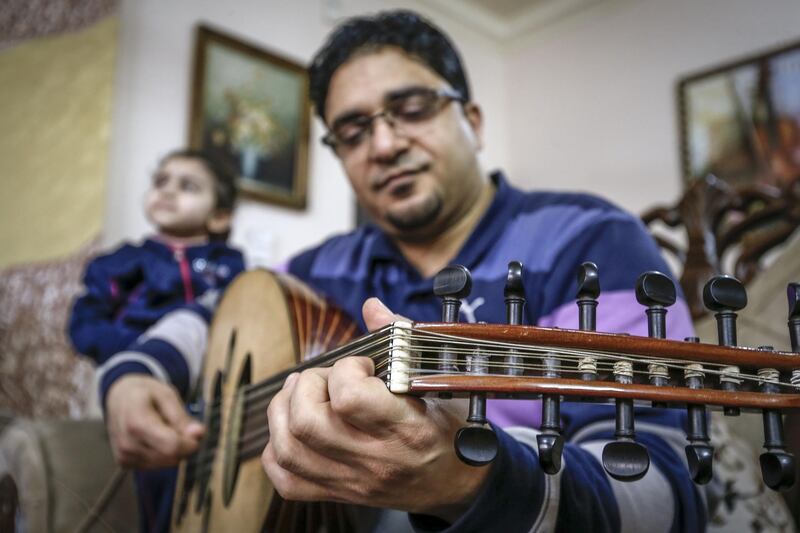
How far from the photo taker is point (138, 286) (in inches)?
79.6

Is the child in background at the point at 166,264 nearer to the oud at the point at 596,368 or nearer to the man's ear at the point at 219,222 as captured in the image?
the man's ear at the point at 219,222

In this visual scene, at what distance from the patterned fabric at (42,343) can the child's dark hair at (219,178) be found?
435mm

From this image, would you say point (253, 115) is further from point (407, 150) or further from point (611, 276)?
point (611, 276)

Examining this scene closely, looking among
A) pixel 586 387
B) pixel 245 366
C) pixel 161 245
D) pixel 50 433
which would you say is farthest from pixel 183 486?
pixel 161 245

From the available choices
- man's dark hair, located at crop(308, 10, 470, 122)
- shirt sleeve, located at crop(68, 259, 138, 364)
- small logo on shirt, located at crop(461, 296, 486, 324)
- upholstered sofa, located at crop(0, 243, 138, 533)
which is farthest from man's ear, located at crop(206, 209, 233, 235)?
small logo on shirt, located at crop(461, 296, 486, 324)

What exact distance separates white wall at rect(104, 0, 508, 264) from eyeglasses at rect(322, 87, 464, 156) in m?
1.53

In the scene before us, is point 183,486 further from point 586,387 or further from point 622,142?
point 622,142

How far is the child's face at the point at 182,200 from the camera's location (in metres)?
2.06

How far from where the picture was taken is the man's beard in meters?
1.12

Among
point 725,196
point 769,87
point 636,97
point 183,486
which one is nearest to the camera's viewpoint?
point 183,486

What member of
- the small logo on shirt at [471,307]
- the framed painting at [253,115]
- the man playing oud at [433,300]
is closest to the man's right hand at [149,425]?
the man playing oud at [433,300]

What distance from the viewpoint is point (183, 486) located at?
1.07 m

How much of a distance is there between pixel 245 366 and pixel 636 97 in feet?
9.68

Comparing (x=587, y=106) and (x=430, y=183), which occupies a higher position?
(x=587, y=106)
